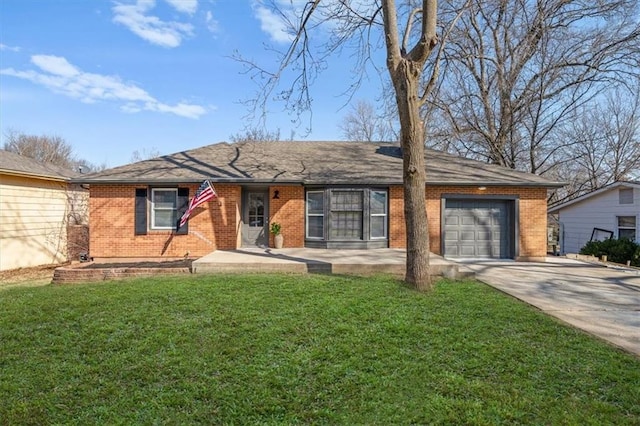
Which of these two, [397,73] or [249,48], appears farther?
[249,48]

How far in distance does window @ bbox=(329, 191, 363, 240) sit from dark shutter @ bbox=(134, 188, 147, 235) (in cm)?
599

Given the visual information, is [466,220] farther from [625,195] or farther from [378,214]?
[625,195]

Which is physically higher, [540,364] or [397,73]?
[397,73]

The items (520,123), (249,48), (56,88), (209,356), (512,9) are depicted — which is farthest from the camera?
(520,123)

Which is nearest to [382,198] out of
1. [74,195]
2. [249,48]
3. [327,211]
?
[327,211]

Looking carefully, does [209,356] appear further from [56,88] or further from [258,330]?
[56,88]

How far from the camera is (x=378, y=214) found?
11461 mm

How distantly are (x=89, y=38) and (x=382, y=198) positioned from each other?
1011cm

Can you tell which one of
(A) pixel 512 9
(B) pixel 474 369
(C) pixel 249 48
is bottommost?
(B) pixel 474 369

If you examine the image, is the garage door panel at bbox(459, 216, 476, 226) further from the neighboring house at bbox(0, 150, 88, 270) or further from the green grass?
the neighboring house at bbox(0, 150, 88, 270)

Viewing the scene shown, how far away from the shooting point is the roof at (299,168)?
440 inches

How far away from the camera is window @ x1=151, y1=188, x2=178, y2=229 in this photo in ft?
37.3

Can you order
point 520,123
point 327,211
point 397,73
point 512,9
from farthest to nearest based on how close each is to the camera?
1. point 520,123
2. point 512,9
3. point 327,211
4. point 397,73

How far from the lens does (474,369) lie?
367cm
